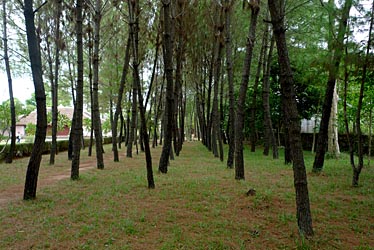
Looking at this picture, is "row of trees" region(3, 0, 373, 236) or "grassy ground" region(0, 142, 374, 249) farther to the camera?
"row of trees" region(3, 0, 373, 236)

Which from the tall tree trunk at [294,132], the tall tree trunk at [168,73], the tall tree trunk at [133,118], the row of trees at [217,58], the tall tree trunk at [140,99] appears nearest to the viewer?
the tall tree trunk at [294,132]

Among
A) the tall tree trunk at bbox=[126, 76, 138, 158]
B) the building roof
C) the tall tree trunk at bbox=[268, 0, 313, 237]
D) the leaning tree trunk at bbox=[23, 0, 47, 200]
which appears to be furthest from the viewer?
the building roof

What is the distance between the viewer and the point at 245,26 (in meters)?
12.8

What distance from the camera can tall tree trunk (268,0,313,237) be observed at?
318 cm

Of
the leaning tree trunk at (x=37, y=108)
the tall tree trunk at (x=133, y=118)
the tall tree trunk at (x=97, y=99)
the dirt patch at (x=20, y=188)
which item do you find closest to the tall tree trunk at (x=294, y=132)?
the leaning tree trunk at (x=37, y=108)

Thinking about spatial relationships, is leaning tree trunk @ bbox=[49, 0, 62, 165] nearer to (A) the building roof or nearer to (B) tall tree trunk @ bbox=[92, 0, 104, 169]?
(B) tall tree trunk @ bbox=[92, 0, 104, 169]

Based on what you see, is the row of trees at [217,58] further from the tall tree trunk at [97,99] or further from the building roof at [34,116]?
the building roof at [34,116]

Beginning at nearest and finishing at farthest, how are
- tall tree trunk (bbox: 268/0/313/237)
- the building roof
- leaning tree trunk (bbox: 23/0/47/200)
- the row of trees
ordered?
tall tree trunk (bbox: 268/0/313/237), the row of trees, leaning tree trunk (bbox: 23/0/47/200), the building roof

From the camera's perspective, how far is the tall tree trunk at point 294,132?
125 inches

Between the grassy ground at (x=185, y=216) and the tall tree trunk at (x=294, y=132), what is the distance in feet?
0.84

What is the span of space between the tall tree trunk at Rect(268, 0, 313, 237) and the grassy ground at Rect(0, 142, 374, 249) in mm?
255

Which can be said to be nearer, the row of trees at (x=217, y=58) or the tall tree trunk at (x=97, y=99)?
the row of trees at (x=217, y=58)

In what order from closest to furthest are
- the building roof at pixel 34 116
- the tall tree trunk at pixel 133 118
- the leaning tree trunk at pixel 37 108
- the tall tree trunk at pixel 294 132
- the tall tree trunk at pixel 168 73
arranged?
the tall tree trunk at pixel 294 132 < the leaning tree trunk at pixel 37 108 < the tall tree trunk at pixel 168 73 < the tall tree trunk at pixel 133 118 < the building roof at pixel 34 116

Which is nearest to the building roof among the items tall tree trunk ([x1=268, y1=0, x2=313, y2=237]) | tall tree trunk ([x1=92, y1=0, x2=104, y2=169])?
tall tree trunk ([x1=92, y1=0, x2=104, y2=169])
